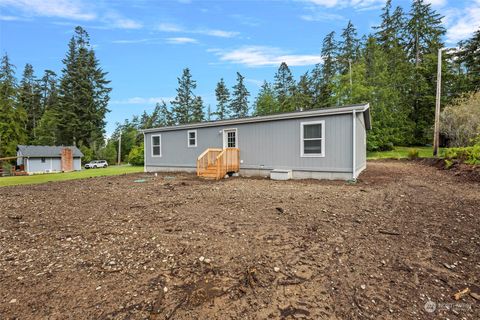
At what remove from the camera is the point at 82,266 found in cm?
296

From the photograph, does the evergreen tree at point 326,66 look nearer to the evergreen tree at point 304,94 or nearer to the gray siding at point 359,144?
the evergreen tree at point 304,94

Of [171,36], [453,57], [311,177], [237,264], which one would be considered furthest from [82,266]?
[453,57]

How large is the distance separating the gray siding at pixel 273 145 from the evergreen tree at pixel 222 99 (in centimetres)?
2667

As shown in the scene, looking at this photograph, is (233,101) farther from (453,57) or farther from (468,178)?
A: (468,178)

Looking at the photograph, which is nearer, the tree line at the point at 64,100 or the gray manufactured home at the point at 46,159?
the gray manufactured home at the point at 46,159

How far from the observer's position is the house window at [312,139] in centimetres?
919

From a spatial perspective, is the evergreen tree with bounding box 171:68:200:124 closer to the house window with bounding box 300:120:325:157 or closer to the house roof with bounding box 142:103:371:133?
the house roof with bounding box 142:103:371:133

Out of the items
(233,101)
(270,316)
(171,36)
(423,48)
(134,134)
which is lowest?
(270,316)

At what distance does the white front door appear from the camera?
11680 mm

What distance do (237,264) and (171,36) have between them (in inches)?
484

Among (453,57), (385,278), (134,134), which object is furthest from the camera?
(134,134)

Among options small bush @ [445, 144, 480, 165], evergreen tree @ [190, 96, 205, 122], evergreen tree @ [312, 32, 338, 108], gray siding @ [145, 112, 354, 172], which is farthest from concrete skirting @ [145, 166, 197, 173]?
evergreen tree @ [190, 96, 205, 122]

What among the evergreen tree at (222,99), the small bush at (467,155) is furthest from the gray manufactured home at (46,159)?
the small bush at (467,155)

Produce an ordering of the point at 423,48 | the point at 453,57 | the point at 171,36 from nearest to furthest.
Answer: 1. the point at 171,36
2. the point at 453,57
3. the point at 423,48
